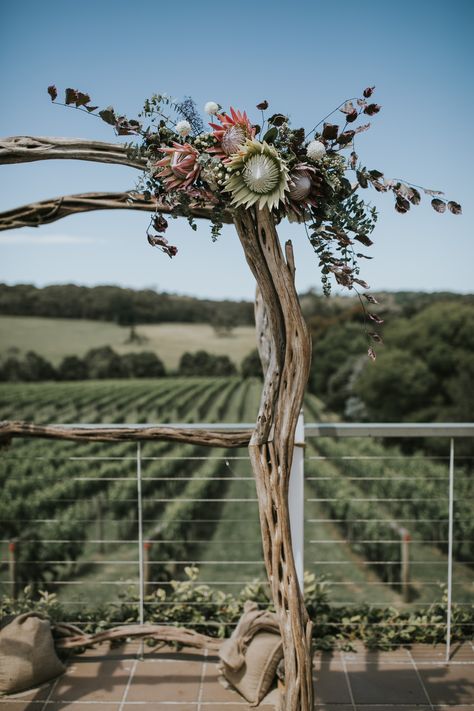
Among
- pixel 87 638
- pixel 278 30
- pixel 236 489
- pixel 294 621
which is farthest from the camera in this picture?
pixel 236 489

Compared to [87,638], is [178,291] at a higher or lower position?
higher

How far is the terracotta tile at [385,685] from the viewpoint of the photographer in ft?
6.79

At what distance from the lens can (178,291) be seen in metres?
21.3

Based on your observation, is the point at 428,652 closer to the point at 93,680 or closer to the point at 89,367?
the point at 93,680

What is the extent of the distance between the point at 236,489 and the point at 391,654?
21784mm

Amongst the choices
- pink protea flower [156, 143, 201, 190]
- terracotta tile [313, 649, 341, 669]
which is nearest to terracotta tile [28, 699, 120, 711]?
terracotta tile [313, 649, 341, 669]

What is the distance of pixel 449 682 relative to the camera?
2.17 metres

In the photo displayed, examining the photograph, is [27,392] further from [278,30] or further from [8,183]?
[278,30]

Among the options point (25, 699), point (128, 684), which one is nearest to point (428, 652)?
point (128, 684)

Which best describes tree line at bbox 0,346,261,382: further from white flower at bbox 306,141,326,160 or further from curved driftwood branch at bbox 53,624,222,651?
white flower at bbox 306,141,326,160

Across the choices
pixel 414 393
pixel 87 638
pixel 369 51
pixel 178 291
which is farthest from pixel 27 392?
pixel 87 638

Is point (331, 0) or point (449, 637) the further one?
point (331, 0)

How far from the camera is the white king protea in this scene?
1.47m

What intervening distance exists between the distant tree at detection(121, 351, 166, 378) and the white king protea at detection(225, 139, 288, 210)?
67.6 ft
